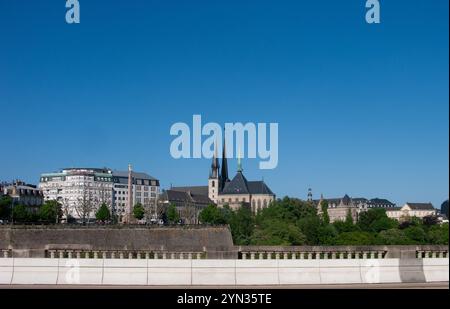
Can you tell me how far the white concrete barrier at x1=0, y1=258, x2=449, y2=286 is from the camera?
17375mm

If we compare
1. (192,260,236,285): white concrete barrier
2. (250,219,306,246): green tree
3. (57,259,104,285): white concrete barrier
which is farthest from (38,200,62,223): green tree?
(192,260,236,285): white concrete barrier

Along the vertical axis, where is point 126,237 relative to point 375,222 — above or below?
below

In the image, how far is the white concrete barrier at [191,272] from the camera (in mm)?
17375

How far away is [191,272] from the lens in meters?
17.5

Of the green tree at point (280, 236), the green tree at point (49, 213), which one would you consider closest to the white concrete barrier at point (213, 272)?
the green tree at point (280, 236)

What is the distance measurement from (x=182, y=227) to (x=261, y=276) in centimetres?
6832

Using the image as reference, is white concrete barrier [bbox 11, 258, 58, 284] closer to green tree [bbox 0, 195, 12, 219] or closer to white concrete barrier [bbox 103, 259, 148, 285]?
white concrete barrier [bbox 103, 259, 148, 285]

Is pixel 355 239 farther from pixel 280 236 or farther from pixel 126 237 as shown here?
pixel 126 237

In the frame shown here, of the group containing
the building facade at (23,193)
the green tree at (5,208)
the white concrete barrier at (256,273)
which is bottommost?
the white concrete barrier at (256,273)

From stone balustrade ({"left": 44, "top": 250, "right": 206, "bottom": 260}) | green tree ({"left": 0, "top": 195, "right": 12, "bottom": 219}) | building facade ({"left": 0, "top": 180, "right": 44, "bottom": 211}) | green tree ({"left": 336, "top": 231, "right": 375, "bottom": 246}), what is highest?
building facade ({"left": 0, "top": 180, "right": 44, "bottom": 211})

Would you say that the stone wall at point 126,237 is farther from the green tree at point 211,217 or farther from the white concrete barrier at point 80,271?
the white concrete barrier at point 80,271

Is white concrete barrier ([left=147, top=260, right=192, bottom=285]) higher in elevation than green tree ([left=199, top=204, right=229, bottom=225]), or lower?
lower

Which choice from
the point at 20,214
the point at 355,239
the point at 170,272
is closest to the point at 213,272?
the point at 170,272
